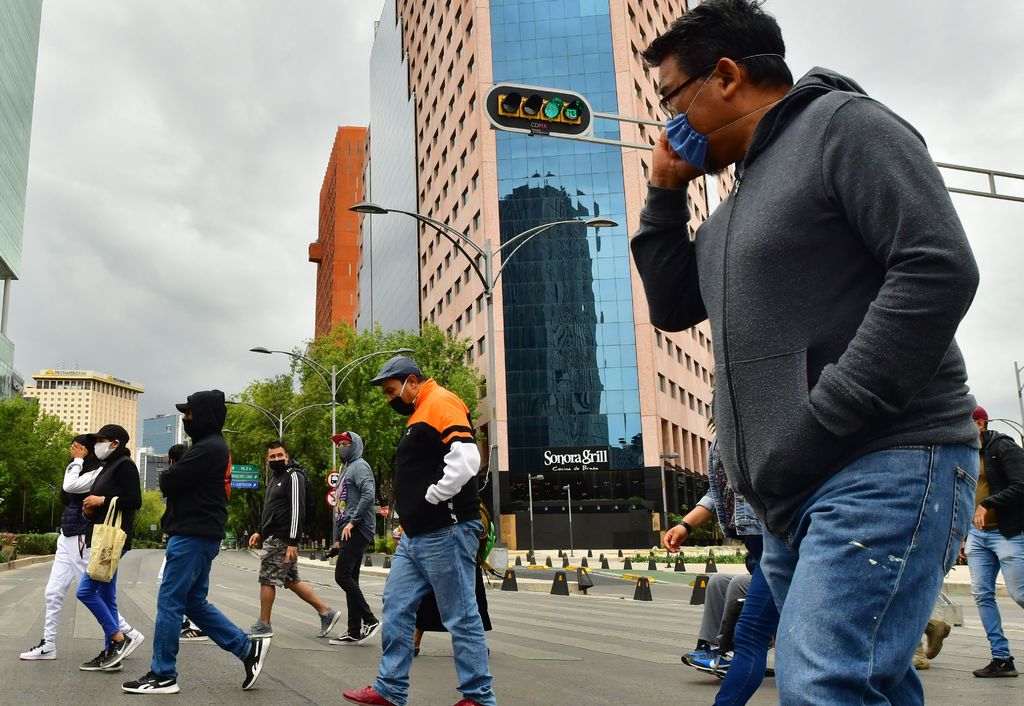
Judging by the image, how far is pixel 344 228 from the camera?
125688 mm

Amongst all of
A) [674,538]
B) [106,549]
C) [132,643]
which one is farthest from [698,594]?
[674,538]

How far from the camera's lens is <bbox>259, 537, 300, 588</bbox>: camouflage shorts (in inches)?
335

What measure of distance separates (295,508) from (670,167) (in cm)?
718

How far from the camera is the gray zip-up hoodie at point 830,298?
180 centimetres

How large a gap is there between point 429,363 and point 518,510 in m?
9.41

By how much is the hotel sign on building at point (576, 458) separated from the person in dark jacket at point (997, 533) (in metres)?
42.6

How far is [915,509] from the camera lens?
1801 mm

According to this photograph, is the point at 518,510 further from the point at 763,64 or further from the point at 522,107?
the point at 763,64

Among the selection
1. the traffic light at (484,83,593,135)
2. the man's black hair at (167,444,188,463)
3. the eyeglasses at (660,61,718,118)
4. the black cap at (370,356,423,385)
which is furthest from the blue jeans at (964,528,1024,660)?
the man's black hair at (167,444,188,463)

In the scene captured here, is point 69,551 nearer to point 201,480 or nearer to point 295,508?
point 295,508

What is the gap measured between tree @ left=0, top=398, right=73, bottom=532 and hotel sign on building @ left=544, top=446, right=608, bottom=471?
102ft

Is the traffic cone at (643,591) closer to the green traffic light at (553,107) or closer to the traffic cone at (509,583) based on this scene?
the traffic cone at (509,583)

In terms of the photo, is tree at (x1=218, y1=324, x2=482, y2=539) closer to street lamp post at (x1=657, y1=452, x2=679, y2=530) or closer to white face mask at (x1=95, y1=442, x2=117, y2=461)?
street lamp post at (x1=657, y1=452, x2=679, y2=530)

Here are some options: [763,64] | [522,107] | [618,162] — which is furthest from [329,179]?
[763,64]
